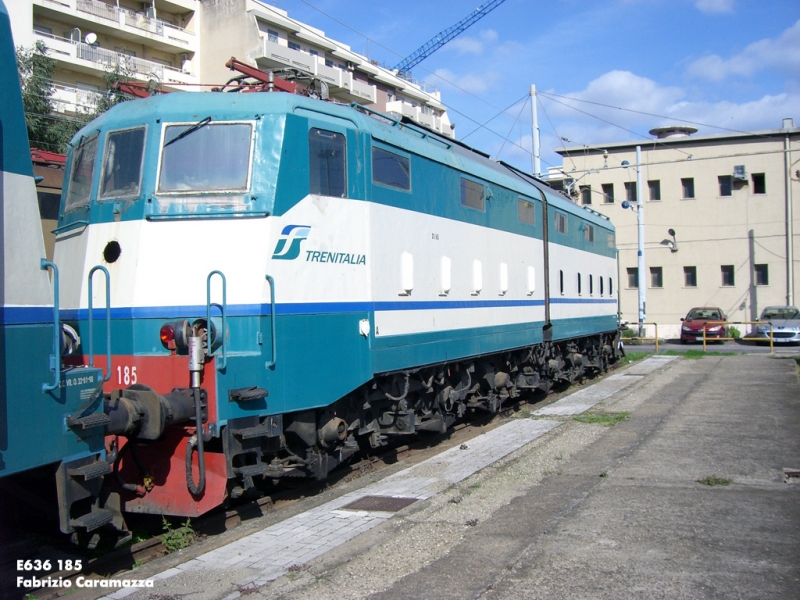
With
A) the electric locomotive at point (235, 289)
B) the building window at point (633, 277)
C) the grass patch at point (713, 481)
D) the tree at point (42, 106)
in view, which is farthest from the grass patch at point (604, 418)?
the building window at point (633, 277)

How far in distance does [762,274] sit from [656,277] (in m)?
5.22

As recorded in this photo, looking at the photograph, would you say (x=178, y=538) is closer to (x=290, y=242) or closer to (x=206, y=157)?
(x=290, y=242)

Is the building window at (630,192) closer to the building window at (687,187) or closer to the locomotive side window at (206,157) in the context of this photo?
the building window at (687,187)

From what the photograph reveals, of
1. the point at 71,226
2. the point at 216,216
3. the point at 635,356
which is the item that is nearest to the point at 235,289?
the point at 216,216

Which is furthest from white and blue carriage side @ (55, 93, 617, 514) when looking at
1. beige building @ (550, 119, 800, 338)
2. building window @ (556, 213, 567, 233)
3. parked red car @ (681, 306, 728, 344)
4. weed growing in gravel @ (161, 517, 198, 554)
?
beige building @ (550, 119, 800, 338)

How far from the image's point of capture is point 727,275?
3722 cm

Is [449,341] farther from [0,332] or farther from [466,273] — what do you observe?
[0,332]

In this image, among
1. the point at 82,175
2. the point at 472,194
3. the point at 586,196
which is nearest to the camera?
the point at 82,175

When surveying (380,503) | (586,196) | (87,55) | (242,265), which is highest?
(87,55)

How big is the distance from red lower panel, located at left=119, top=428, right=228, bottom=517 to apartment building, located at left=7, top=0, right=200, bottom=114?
25785 mm

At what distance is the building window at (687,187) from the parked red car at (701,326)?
6.87m

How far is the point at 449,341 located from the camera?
944 cm

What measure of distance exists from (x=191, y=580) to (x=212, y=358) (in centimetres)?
173

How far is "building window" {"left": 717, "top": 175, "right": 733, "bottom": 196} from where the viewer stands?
3688 cm
